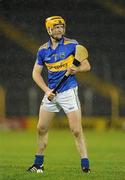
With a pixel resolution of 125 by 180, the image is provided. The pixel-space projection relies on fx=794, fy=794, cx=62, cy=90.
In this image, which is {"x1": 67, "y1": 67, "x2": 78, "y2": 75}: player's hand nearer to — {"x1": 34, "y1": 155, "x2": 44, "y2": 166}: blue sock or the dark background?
{"x1": 34, "y1": 155, "x2": 44, "y2": 166}: blue sock

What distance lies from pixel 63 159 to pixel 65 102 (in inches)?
152

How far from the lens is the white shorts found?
1066 centimetres

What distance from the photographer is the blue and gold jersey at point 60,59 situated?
34.8 ft

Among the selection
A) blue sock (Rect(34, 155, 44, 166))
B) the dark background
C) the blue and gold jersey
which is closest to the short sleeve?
the blue and gold jersey

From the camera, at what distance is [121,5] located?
15.5 m

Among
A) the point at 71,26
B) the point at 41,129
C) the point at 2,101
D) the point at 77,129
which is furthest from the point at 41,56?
the point at 2,101

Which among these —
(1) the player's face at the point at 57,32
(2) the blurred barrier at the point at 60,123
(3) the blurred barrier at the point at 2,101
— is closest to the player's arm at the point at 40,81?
(1) the player's face at the point at 57,32

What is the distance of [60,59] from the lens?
10.6 m

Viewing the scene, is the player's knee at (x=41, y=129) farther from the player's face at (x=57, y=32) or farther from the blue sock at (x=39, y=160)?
the player's face at (x=57, y=32)

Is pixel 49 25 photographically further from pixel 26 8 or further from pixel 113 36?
pixel 113 36

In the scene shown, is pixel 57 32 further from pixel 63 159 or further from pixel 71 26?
pixel 71 26

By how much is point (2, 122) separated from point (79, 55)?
16471 millimetres

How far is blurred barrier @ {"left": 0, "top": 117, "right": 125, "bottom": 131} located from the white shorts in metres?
15.9

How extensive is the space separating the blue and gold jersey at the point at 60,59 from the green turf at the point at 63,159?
4.05ft
